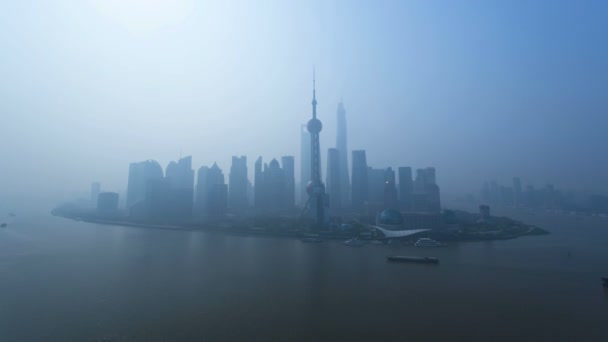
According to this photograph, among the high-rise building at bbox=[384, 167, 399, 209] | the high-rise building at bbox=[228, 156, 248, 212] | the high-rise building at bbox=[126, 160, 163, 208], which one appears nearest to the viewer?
the high-rise building at bbox=[384, 167, 399, 209]

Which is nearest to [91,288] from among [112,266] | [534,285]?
[112,266]

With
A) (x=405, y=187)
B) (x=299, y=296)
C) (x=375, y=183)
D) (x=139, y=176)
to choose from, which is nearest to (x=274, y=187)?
(x=375, y=183)

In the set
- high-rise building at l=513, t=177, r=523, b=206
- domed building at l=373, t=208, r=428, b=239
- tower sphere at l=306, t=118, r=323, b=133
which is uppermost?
tower sphere at l=306, t=118, r=323, b=133

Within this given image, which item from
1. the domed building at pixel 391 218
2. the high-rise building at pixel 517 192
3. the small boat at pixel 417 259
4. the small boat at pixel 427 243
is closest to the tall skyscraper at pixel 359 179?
the domed building at pixel 391 218

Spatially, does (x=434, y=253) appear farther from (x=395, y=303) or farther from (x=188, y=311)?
→ (x=188, y=311)

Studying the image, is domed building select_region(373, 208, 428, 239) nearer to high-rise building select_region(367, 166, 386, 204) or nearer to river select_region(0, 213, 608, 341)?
river select_region(0, 213, 608, 341)

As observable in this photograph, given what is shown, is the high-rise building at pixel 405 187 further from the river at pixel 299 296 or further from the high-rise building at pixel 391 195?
the river at pixel 299 296

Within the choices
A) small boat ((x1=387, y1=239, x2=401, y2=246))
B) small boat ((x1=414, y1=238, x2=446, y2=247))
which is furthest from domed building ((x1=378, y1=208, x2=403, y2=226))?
small boat ((x1=414, y1=238, x2=446, y2=247))

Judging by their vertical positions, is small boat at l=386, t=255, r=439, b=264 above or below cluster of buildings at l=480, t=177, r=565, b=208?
below
